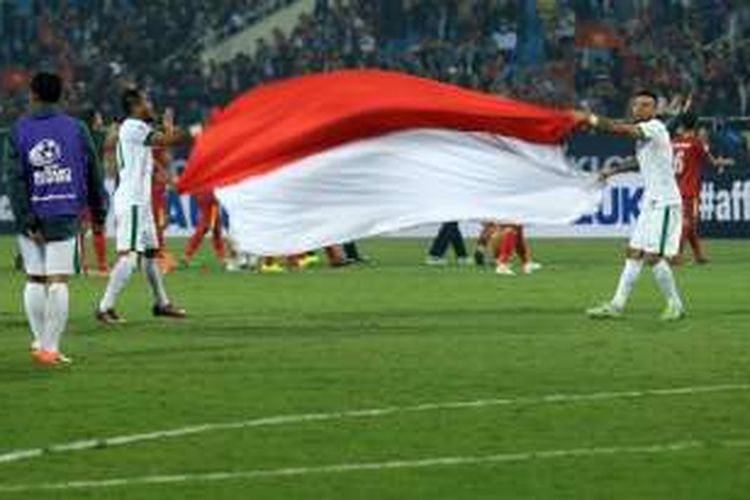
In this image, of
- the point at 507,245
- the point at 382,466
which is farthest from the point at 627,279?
the point at 382,466

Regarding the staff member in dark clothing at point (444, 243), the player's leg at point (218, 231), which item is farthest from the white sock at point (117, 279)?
the staff member in dark clothing at point (444, 243)

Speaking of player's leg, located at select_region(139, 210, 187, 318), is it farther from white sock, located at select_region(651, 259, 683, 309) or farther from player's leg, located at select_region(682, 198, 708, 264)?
player's leg, located at select_region(682, 198, 708, 264)

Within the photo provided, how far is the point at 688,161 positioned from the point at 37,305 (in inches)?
675

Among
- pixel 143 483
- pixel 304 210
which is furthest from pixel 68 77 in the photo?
pixel 143 483

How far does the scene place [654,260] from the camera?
2147cm

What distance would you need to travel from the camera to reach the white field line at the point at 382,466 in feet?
34.6

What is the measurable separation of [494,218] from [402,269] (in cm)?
1062

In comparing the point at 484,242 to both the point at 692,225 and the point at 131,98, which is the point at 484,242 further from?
the point at 131,98

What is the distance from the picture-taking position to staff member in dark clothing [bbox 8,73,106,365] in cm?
1675

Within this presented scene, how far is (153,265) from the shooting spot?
22.0 metres

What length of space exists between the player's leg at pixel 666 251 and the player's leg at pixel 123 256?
4.96 metres

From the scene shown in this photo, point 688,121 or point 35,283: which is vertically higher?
point 688,121

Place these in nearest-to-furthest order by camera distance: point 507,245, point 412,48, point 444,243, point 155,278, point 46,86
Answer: point 46,86
point 155,278
point 507,245
point 444,243
point 412,48

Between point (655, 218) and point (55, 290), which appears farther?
point (655, 218)
